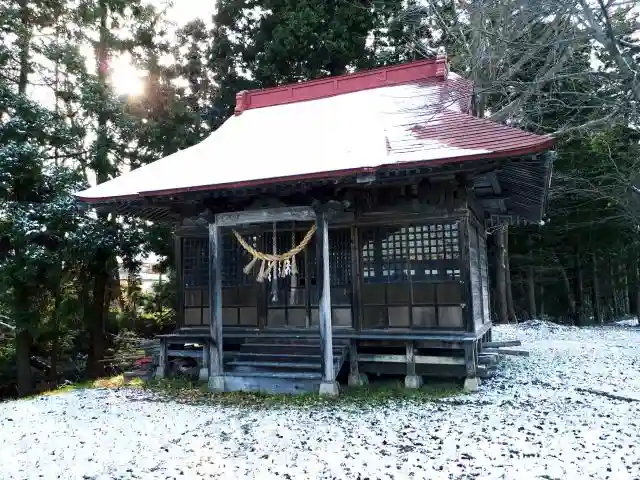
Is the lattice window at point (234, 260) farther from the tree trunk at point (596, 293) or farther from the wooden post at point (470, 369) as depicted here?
the tree trunk at point (596, 293)

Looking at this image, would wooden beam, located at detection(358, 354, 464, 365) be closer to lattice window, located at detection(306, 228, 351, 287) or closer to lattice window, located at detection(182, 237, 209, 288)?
lattice window, located at detection(306, 228, 351, 287)

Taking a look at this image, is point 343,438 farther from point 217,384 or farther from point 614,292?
point 614,292

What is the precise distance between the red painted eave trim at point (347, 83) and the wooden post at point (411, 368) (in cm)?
605

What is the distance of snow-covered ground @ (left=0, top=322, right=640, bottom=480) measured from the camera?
446cm

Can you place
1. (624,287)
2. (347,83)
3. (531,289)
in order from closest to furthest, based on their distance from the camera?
→ (347,83) → (531,289) → (624,287)

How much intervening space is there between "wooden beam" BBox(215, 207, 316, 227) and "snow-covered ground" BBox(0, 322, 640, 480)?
275 cm

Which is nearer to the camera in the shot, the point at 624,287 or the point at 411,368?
the point at 411,368

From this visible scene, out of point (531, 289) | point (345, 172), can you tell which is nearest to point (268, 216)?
point (345, 172)

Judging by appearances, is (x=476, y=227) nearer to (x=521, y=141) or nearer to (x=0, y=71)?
(x=521, y=141)

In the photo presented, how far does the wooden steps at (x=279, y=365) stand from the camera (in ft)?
25.3

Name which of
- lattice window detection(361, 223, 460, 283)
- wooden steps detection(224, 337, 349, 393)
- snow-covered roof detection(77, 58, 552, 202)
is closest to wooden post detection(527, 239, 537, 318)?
snow-covered roof detection(77, 58, 552, 202)

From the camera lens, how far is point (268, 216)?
7.80 m

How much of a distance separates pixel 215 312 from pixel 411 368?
10.4ft

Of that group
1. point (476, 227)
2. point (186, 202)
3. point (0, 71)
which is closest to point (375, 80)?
point (476, 227)
